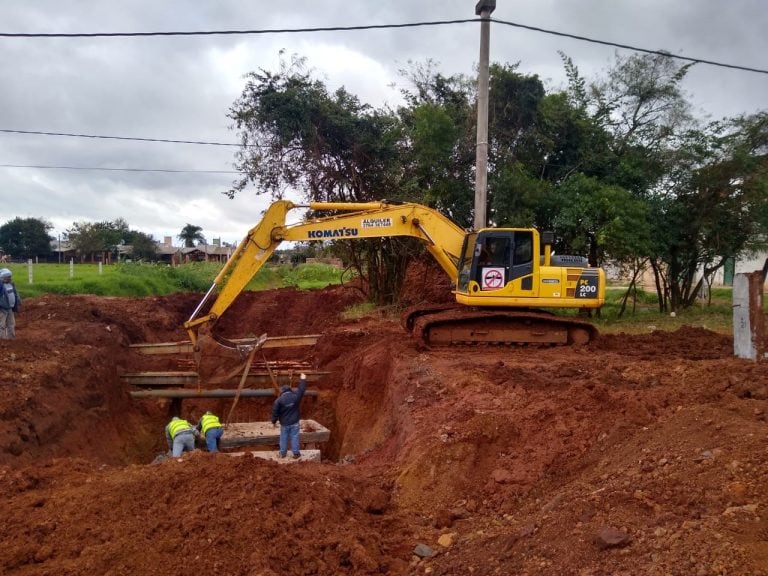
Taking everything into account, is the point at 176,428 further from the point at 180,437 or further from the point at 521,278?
the point at 521,278

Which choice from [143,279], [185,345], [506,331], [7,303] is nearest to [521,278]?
[506,331]

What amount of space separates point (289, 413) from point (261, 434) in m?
1.46

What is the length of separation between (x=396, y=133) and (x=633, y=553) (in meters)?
16.0

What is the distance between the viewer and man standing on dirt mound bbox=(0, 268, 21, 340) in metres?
11.1

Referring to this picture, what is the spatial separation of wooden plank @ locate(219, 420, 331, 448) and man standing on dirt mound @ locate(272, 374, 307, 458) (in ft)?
3.01

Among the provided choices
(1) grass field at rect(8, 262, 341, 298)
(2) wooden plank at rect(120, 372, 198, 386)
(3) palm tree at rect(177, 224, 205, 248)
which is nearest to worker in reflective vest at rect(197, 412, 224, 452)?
(2) wooden plank at rect(120, 372, 198, 386)

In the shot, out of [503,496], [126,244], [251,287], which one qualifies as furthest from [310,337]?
[126,244]

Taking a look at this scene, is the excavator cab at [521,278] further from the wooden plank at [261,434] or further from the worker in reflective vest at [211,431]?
the worker in reflective vest at [211,431]

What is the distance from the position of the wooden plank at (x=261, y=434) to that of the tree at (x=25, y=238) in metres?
68.3

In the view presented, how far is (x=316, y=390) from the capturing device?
12.6 meters

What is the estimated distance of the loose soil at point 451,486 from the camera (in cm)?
386

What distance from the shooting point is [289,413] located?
9.62m

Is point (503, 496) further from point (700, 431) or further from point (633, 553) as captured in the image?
point (633, 553)

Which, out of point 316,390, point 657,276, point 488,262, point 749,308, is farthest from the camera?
point 657,276
